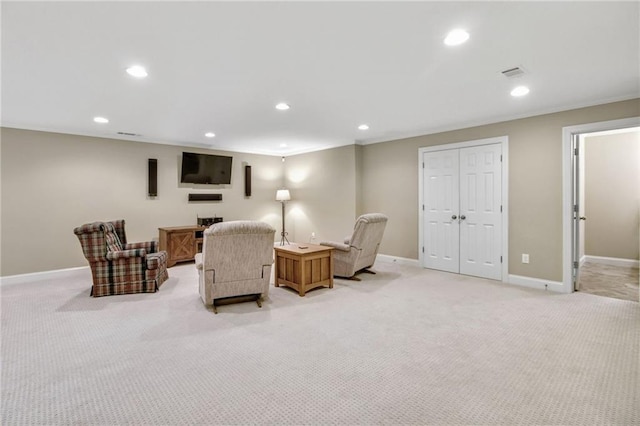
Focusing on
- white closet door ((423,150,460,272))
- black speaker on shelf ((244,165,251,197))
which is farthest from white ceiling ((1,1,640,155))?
black speaker on shelf ((244,165,251,197))

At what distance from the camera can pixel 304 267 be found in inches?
160

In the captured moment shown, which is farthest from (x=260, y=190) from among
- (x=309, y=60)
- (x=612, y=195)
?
(x=612, y=195)

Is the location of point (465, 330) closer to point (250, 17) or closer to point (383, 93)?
point (383, 93)

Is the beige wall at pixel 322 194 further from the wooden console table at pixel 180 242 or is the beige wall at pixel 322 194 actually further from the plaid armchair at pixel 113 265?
the plaid armchair at pixel 113 265

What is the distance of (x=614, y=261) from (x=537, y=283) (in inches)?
112

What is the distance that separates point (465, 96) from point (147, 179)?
5582mm

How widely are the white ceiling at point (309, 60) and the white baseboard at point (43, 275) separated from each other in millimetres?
2332

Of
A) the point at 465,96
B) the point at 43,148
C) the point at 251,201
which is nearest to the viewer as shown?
the point at 465,96

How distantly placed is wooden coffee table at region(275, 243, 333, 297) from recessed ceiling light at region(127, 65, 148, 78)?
253 cm

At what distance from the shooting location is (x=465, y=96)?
12.0 feet

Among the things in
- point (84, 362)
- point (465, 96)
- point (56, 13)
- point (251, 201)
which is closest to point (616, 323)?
point (465, 96)

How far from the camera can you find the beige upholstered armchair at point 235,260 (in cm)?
328

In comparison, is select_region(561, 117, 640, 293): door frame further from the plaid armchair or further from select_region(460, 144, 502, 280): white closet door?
the plaid armchair

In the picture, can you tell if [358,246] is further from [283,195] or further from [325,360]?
[283,195]
